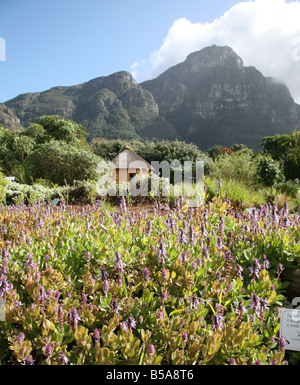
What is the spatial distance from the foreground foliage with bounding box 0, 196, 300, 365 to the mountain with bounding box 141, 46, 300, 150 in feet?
195

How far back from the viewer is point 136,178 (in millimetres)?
8719

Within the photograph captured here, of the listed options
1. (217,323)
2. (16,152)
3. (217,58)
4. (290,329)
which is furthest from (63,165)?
(217,58)

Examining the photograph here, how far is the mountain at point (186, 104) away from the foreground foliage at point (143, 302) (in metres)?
42.2

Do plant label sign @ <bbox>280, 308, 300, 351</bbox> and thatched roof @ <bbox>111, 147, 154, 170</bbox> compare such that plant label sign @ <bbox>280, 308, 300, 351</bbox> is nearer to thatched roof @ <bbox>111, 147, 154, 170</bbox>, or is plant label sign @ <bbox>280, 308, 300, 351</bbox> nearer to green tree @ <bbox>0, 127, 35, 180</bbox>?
thatched roof @ <bbox>111, 147, 154, 170</bbox>

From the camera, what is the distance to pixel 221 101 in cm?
9419

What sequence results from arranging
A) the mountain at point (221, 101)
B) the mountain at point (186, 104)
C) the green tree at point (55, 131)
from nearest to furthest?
the green tree at point (55, 131) < the mountain at point (186, 104) < the mountain at point (221, 101)

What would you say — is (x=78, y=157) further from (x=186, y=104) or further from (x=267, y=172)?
(x=186, y=104)

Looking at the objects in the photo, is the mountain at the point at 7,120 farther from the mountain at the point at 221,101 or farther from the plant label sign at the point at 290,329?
the mountain at the point at 221,101

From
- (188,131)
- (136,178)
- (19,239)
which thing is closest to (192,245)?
(19,239)

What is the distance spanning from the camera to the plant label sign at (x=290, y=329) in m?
1.60

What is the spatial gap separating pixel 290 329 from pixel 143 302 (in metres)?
0.92

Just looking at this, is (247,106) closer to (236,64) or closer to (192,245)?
(236,64)

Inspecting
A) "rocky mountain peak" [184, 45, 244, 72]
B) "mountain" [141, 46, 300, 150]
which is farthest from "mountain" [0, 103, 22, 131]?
"rocky mountain peak" [184, 45, 244, 72]

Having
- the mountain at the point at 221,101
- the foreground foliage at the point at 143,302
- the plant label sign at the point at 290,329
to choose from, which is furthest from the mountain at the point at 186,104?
the plant label sign at the point at 290,329
